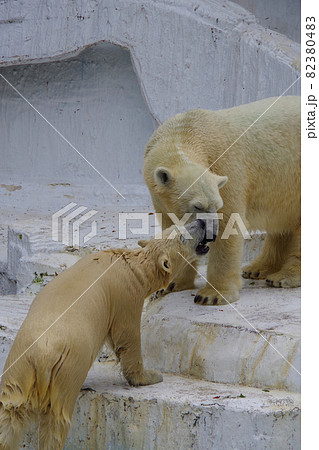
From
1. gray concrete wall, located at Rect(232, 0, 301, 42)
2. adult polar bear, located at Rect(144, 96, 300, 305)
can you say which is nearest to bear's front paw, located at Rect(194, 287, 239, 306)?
adult polar bear, located at Rect(144, 96, 300, 305)

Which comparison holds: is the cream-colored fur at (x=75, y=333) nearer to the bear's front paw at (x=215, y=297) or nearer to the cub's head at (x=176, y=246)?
the cub's head at (x=176, y=246)

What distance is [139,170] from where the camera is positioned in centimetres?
997

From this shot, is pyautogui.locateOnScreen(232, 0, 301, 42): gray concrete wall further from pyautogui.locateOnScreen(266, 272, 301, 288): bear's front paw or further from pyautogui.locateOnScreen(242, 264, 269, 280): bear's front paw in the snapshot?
pyautogui.locateOnScreen(266, 272, 301, 288): bear's front paw

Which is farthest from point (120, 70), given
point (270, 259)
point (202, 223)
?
point (202, 223)

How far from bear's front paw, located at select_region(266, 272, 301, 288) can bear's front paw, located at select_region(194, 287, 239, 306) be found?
562 millimetres

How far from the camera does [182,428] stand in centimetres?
331

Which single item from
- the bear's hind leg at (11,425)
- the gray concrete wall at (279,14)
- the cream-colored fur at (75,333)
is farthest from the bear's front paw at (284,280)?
the gray concrete wall at (279,14)

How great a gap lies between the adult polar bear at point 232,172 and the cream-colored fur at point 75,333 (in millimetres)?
579

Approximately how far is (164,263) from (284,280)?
171cm

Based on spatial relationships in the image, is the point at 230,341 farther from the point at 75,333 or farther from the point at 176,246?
the point at 75,333

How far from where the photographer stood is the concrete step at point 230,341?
375 cm

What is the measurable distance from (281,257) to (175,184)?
67.8 inches
